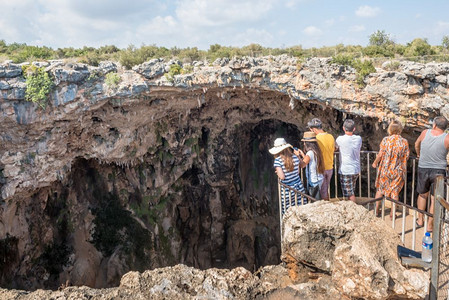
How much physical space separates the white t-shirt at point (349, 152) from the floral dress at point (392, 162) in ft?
1.68

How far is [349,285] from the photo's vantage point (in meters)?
3.62

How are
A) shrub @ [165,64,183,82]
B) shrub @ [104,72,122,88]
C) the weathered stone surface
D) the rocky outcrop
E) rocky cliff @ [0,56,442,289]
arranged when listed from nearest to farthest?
the weathered stone surface, the rocky outcrop, rocky cliff @ [0,56,442,289], shrub @ [104,72,122,88], shrub @ [165,64,183,82]

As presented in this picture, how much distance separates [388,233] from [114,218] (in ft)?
40.8

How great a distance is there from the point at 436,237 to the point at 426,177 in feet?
8.14

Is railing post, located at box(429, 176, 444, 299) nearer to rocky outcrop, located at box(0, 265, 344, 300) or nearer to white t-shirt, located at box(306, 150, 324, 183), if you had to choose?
rocky outcrop, located at box(0, 265, 344, 300)

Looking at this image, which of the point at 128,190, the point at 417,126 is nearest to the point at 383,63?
the point at 417,126

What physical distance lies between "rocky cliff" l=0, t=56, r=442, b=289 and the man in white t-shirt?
3.75 metres

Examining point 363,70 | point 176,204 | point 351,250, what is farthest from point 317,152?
point 176,204

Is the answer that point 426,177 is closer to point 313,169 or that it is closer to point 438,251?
point 313,169

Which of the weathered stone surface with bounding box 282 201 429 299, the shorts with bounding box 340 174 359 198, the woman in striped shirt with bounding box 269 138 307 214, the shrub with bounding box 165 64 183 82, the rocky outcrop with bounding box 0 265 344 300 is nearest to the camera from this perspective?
the weathered stone surface with bounding box 282 201 429 299

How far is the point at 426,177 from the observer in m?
5.79

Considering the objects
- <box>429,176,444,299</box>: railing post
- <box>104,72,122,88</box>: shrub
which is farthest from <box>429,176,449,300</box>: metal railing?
<box>104,72,122,88</box>: shrub

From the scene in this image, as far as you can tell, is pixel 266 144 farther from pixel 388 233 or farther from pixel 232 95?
pixel 388 233

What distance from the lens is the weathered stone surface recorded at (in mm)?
3461
